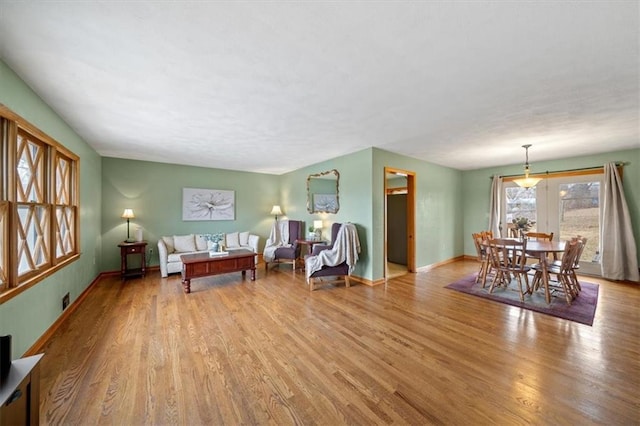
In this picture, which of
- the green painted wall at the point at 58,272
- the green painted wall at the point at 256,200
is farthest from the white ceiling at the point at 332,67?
the green painted wall at the point at 256,200

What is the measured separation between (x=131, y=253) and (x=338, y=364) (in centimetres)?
498

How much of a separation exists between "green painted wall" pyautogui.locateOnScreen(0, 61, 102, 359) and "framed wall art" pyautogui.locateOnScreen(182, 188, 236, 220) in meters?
1.73

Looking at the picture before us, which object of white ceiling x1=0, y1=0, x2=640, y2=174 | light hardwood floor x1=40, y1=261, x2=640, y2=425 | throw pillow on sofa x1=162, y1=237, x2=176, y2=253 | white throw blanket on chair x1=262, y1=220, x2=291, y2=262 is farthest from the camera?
white throw blanket on chair x1=262, y1=220, x2=291, y2=262

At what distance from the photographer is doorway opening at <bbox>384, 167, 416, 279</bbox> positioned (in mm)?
5203

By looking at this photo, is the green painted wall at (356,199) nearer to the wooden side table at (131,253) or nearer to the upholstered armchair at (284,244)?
the upholstered armchair at (284,244)

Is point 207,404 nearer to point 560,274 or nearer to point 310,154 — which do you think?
point 310,154

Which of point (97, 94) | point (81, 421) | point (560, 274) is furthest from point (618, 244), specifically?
point (97, 94)

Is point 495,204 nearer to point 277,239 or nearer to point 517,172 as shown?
point 517,172

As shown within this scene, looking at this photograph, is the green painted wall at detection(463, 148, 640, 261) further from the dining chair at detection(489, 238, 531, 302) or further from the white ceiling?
the dining chair at detection(489, 238, 531, 302)

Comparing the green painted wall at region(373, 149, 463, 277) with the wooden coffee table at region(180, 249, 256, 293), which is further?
the green painted wall at region(373, 149, 463, 277)

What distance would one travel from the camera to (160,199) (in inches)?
220

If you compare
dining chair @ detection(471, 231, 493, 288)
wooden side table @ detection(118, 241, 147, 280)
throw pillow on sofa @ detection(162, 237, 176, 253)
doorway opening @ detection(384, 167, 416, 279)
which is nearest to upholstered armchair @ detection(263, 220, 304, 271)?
throw pillow on sofa @ detection(162, 237, 176, 253)

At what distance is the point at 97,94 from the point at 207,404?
3.01 m

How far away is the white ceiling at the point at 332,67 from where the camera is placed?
4.65 ft
